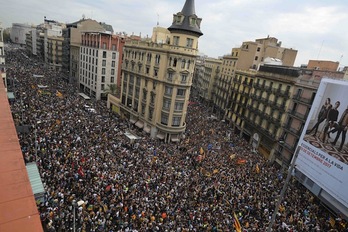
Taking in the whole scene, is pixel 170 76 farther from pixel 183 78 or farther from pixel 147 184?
pixel 147 184

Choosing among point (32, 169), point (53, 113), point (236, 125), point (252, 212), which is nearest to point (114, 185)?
point (32, 169)

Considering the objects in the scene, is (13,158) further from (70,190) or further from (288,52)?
(288,52)

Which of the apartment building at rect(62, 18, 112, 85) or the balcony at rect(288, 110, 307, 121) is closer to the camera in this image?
the balcony at rect(288, 110, 307, 121)

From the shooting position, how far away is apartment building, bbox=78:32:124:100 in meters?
61.9

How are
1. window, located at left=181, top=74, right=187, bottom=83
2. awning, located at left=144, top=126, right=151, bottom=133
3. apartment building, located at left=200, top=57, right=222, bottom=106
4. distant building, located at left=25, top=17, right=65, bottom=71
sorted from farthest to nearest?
distant building, located at left=25, top=17, right=65, bottom=71 → apartment building, located at left=200, top=57, right=222, bottom=106 → awning, located at left=144, top=126, right=151, bottom=133 → window, located at left=181, top=74, right=187, bottom=83

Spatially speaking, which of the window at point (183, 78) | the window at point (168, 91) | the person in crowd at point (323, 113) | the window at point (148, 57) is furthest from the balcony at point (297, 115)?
the window at point (148, 57)

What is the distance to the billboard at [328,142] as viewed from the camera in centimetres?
2491

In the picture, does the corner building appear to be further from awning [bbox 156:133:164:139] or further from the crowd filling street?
the crowd filling street

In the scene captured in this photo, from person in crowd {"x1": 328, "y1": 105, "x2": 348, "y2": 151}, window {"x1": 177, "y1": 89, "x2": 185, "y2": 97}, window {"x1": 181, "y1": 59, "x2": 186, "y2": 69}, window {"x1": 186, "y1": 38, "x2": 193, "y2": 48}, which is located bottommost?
window {"x1": 177, "y1": 89, "x2": 185, "y2": 97}

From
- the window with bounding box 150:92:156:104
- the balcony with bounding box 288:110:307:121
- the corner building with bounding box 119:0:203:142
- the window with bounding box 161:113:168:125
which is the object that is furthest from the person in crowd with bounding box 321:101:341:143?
the window with bounding box 150:92:156:104

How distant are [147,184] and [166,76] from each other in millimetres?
21652

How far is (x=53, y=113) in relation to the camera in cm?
4038

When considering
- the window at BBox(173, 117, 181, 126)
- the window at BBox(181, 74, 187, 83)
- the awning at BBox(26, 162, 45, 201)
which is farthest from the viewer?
the window at BBox(173, 117, 181, 126)

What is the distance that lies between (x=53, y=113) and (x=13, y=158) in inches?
1220
